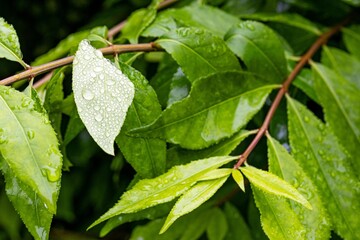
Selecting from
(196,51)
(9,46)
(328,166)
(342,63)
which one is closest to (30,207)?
(9,46)

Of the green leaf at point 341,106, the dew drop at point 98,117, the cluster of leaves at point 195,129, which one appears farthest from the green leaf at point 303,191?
the dew drop at point 98,117

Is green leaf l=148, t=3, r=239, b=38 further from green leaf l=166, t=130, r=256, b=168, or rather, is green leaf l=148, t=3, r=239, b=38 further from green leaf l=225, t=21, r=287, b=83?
green leaf l=166, t=130, r=256, b=168

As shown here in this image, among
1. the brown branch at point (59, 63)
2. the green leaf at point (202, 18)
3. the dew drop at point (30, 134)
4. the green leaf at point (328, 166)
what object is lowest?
the green leaf at point (328, 166)

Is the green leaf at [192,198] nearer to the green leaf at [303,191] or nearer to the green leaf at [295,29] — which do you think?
the green leaf at [303,191]

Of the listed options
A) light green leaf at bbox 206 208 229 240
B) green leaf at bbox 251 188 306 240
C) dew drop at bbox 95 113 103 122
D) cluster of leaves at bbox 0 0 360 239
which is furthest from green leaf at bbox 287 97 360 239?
dew drop at bbox 95 113 103 122

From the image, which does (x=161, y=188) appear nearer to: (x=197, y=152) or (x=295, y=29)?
(x=197, y=152)

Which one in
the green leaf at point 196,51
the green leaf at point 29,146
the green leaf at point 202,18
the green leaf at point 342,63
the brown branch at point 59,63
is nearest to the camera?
the green leaf at point 29,146

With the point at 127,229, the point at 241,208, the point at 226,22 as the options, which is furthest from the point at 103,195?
the point at 226,22
